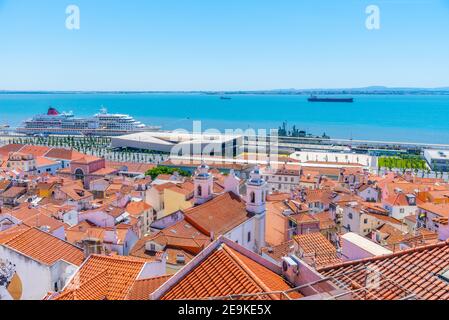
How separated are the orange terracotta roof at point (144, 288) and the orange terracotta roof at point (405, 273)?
200 centimetres

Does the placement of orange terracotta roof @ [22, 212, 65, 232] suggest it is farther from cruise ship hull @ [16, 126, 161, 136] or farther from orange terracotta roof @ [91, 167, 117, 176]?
cruise ship hull @ [16, 126, 161, 136]

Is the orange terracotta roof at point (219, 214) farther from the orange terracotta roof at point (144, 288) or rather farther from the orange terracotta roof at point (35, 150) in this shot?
the orange terracotta roof at point (35, 150)

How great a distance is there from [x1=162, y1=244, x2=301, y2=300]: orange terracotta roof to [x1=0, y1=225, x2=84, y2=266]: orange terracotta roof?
3.44 meters

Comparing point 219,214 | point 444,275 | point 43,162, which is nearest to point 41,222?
point 219,214

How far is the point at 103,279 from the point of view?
18.7 feet

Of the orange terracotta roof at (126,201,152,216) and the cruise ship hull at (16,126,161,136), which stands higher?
the cruise ship hull at (16,126,161,136)

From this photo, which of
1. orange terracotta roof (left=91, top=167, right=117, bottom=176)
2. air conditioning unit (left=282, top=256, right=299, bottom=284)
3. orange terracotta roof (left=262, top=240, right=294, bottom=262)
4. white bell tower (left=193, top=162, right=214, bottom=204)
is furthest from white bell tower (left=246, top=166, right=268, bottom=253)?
orange terracotta roof (left=91, top=167, right=117, bottom=176)

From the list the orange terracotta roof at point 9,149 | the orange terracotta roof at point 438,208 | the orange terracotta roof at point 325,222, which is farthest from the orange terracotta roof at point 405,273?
the orange terracotta roof at point 9,149

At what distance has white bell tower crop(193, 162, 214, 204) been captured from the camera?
14.8 m
